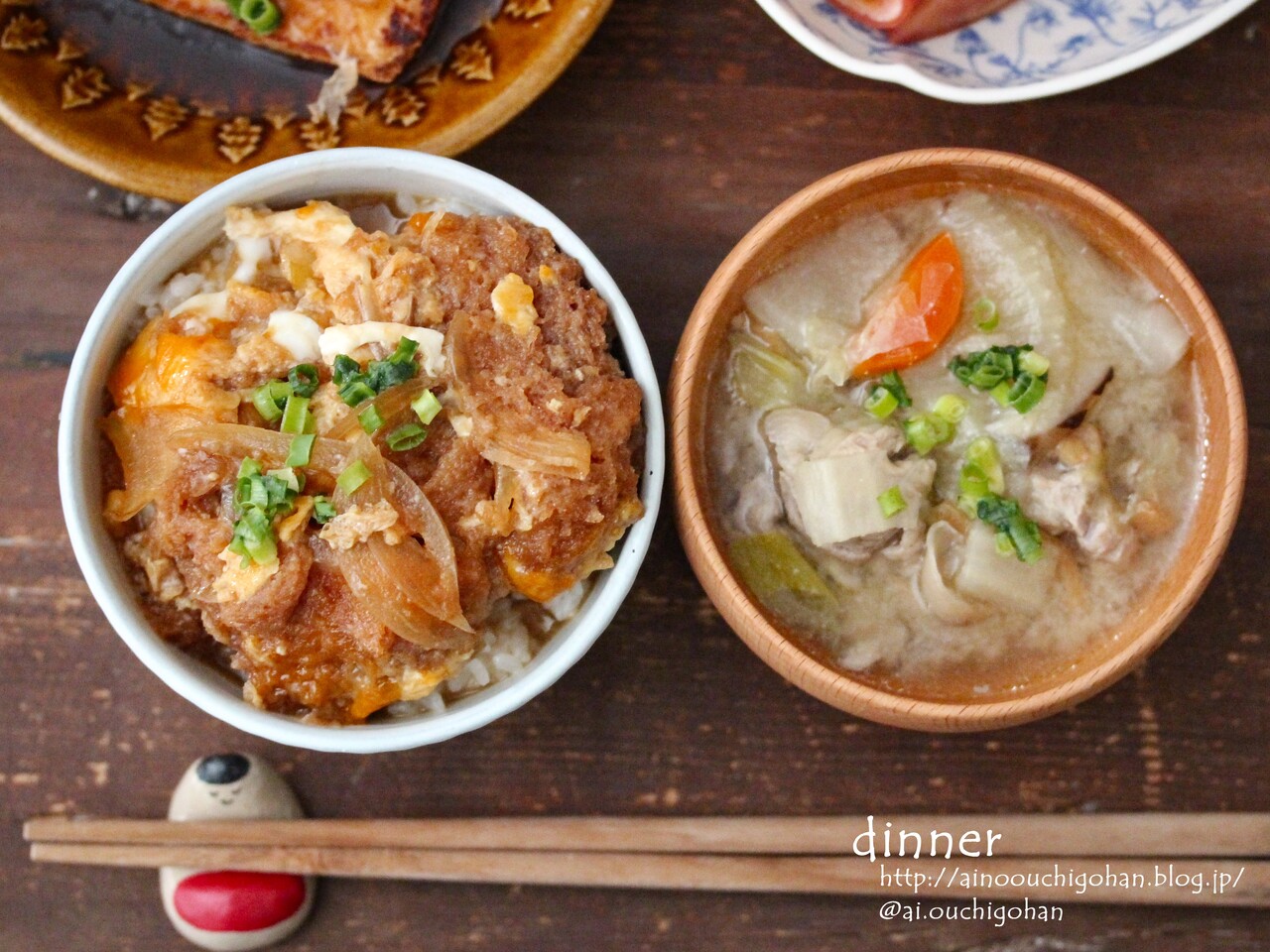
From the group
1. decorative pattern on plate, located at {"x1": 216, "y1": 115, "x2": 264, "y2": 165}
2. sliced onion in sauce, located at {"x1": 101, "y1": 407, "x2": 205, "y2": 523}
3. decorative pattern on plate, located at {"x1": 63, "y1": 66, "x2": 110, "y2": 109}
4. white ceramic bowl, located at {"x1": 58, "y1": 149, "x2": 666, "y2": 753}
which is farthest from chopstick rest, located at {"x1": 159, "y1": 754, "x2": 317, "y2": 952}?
decorative pattern on plate, located at {"x1": 63, "y1": 66, "x2": 110, "y2": 109}

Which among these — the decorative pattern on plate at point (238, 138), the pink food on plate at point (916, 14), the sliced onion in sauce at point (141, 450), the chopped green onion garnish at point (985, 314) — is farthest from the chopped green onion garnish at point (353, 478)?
the pink food on plate at point (916, 14)

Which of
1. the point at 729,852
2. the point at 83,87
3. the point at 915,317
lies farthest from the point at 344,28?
the point at 729,852

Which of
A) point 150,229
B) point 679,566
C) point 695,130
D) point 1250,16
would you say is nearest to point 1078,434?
point 679,566

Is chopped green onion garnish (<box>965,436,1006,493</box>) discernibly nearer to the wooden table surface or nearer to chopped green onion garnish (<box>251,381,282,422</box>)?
the wooden table surface

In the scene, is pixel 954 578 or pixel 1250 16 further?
pixel 1250 16

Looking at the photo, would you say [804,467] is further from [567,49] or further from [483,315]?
[567,49]

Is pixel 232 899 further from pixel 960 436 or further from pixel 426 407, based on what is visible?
pixel 960 436
